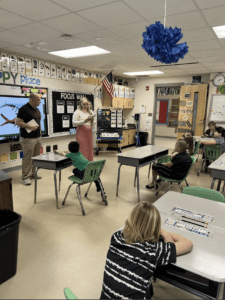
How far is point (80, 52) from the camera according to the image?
4.72 metres

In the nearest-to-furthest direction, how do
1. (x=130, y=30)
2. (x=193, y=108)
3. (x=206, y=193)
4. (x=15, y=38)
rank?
(x=206, y=193) < (x=130, y=30) < (x=15, y=38) < (x=193, y=108)

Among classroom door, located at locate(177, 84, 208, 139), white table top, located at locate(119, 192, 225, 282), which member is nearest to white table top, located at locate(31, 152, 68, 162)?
white table top, located at locate(119, 192, 225, 282)

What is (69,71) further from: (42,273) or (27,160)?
(42,273)

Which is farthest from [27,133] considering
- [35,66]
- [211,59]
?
[211,59]

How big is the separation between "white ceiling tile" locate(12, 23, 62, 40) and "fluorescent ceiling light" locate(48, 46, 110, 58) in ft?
3.03

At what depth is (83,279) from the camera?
2.00 meters

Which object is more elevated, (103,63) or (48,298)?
(103,63)

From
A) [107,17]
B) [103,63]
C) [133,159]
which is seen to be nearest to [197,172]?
[133,159]

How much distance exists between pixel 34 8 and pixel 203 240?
2.92 m

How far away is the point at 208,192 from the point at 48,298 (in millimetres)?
1701

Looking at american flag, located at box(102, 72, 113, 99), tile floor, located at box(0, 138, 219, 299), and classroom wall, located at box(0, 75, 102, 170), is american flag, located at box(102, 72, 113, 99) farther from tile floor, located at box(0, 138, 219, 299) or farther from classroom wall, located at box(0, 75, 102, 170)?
tile floor, located at box(0, 138, 219, 299)

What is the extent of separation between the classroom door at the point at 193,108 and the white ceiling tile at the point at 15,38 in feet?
17.5

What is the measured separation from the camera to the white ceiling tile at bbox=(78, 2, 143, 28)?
255 centimetres

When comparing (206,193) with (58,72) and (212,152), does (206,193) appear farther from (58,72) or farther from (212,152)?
(58,72)
